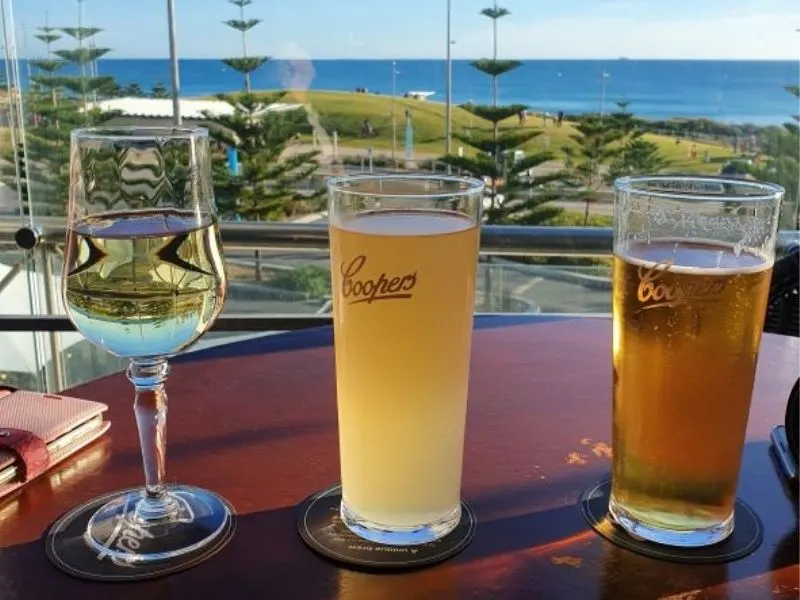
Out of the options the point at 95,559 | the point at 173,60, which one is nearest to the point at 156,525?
the point at 95,559

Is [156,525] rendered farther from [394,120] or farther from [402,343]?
[394,120]

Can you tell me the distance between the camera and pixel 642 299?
707 millimetres

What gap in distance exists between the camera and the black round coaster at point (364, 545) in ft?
2.25

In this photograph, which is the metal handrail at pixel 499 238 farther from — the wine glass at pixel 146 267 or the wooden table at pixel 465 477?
the wine glass at pixel 146 267

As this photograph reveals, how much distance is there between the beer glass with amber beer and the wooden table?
0.05m

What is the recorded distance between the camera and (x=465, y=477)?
84 cm

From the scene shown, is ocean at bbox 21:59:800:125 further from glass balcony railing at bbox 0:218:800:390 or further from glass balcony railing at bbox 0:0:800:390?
glass balcony railing at bbox 0:218:800:390

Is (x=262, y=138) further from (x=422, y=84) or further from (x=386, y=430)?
(x=386, y=430)

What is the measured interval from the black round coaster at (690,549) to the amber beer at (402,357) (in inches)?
4.8

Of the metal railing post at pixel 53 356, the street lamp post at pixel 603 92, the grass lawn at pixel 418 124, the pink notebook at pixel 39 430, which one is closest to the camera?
the pink notebook at pixel 39 430

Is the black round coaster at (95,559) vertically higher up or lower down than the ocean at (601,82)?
lower down

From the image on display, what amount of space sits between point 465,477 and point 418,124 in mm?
7113

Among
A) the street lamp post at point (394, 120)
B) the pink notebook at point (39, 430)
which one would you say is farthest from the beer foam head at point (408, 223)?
the street lamp post at point (394, 120)

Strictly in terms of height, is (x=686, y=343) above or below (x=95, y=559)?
above
